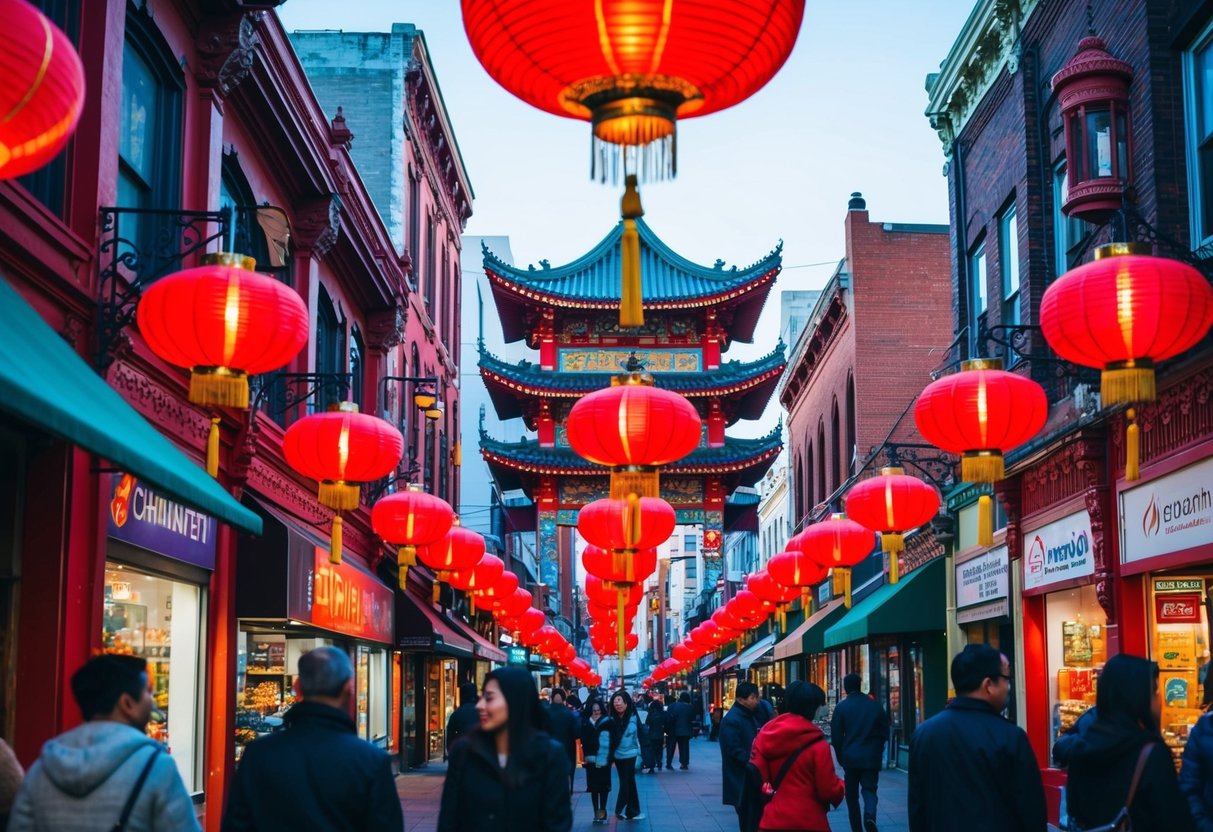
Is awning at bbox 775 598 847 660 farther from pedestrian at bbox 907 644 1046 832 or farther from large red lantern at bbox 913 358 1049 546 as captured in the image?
pedestrian at bbox 907 644 1046 832

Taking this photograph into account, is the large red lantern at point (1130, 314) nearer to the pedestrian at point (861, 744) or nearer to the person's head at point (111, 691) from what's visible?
the pedestrian at point (861, 744)

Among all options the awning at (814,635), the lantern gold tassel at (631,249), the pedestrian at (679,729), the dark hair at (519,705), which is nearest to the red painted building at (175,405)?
the dark hair at (519,705)

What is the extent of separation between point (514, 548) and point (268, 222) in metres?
51.6

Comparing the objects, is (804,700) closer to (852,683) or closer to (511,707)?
(511,707)

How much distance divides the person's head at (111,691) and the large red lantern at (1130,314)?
6970mm

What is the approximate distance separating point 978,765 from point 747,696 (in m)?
8.01

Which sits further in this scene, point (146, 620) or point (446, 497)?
point (446, 497)

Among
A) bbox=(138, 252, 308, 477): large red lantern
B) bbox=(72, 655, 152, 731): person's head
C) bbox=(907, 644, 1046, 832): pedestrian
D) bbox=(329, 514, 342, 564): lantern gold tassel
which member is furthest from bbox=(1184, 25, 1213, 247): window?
bbox=(72, 655, 152, 731): person's head

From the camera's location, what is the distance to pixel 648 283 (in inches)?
1674

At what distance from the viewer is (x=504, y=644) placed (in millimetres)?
49969

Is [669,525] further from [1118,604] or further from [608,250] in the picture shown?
[608,250]

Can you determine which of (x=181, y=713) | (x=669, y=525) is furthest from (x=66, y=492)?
(x=669, y=525)

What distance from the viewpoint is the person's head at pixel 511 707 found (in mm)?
5820

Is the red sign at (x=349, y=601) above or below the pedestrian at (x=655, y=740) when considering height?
above
